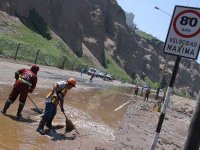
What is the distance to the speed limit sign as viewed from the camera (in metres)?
6.38

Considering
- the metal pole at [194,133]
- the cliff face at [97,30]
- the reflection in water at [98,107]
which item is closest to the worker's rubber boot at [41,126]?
the reflection in water at [98,107]

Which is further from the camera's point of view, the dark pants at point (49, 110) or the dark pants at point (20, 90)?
the dark pants at point (20, 90)

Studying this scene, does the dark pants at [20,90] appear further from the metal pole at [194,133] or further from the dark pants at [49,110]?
the metal pole at [194,133]

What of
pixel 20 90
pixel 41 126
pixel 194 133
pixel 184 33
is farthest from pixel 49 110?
pixel 194 133

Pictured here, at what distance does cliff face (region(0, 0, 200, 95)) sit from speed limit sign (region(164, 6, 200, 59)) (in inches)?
2344

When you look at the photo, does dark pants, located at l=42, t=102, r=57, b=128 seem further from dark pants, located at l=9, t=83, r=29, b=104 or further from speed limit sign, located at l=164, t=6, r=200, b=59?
speed limit sign, located at l=164, t=6, r=200, b=59

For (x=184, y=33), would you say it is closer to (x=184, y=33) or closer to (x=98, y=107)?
(x=184, y=33)

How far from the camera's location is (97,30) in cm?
11006

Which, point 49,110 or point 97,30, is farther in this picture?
point 97,30

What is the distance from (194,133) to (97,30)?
345 ft

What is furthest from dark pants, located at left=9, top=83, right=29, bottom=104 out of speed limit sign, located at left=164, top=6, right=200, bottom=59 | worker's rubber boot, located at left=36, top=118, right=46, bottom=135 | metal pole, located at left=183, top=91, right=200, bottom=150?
metal pole, located at left=183, top=91, right=200, bottom=150

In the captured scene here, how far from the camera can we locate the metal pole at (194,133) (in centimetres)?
557

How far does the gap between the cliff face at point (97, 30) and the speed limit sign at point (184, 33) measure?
195 feet

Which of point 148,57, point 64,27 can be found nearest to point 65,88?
point 64,27
